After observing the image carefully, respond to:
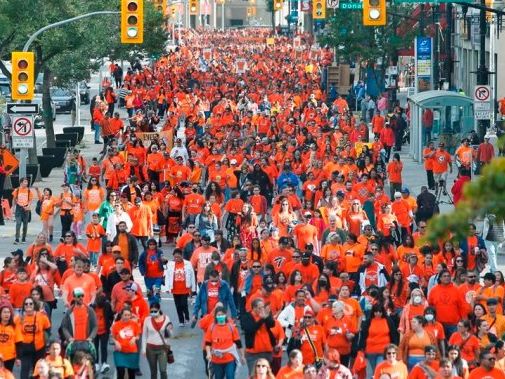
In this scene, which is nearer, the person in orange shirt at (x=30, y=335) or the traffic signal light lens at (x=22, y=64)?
Answer: the person in orange shirt at (x=30, y=335)

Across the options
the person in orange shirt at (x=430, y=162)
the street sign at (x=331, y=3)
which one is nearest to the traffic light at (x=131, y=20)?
the person in orange shirt at (x=430, y=162)

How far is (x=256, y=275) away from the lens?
19219 mm

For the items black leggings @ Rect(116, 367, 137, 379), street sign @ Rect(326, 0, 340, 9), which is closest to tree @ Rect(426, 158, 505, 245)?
black leggings @ Rect(116, 367, 137, 379)

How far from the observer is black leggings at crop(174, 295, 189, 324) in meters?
20.6

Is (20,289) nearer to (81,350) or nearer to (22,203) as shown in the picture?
(81,350)

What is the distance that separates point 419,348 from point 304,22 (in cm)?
13945

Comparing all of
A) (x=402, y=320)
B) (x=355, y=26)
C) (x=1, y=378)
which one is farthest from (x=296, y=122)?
(x=1, y=378)

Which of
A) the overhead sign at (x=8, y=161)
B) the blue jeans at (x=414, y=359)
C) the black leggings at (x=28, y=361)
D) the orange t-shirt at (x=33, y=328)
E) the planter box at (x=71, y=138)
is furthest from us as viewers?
the planter box at (x=71, y=138)

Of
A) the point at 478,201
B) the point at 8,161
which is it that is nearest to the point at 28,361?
the point at 478,201

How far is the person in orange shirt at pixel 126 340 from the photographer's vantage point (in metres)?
16.7

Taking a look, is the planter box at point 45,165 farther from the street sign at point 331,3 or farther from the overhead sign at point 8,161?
the street sign at point 331,3

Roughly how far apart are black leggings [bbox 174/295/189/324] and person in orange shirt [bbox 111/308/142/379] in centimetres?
362

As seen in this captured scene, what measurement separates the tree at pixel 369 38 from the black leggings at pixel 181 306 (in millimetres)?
38932

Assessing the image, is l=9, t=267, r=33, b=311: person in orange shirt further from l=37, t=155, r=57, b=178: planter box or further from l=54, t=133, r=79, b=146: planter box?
l=54, t=133, r=79, b=146: planter box
